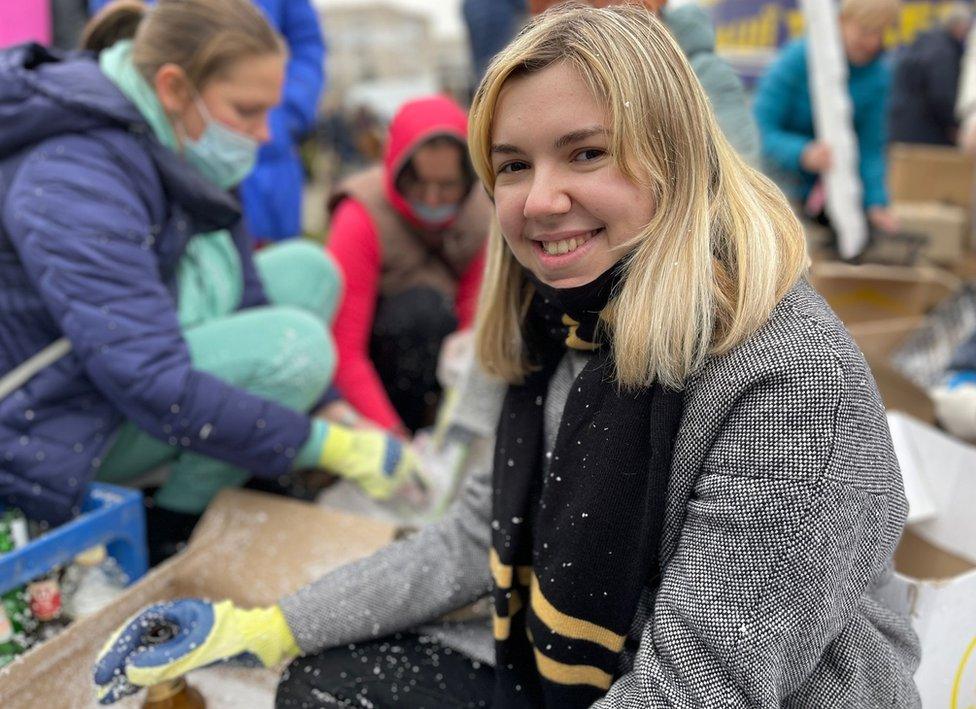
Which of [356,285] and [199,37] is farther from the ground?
[199,37]

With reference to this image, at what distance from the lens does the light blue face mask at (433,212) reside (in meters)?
2.43

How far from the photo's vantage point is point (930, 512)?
5.43 feet

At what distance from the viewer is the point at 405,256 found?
253cm

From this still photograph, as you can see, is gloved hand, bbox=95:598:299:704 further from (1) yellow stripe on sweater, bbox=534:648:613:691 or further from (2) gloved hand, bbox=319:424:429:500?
(2) gloved hand, bbox=319:424:429:500

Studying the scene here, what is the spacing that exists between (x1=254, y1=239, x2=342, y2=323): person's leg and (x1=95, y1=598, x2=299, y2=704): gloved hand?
115 cm

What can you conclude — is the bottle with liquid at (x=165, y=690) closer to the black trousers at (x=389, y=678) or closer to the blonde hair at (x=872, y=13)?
the black trousers at (x=389, y=678)

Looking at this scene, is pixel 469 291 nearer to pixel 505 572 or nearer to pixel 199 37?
pixel 199 37

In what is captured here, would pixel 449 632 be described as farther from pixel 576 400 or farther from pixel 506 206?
pixel 506 206

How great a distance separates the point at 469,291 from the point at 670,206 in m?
1.76

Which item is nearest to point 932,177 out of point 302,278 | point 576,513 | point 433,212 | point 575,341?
point 433,212

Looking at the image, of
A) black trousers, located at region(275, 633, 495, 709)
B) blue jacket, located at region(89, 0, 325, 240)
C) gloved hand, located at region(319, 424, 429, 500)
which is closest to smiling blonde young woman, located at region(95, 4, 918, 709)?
black trousers, located at region(275, 633, 495, 709)

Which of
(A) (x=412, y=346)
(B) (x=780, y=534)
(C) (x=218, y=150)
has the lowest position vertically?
(A) (x=412, y=346)

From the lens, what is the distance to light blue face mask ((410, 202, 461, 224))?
2432 millimetres

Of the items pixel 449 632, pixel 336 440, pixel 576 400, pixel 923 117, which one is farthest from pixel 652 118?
pixel 923 117
